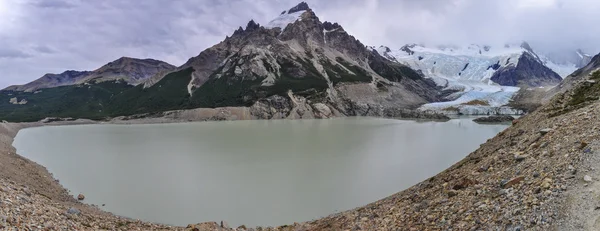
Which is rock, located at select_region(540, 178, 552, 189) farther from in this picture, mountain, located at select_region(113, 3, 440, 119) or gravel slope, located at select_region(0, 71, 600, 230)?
mountain, located at select_region(113, 3, 440, 119)

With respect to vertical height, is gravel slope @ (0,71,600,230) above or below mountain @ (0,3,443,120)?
below

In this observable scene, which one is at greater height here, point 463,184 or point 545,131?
point 545,131

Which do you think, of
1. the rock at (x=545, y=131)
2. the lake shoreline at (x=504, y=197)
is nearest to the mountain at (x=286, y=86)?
the lake shoreline at (x=504, y=197)

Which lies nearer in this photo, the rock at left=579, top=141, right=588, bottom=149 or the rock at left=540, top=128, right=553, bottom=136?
the rock at left=579, top=141, right=588, bottom=149

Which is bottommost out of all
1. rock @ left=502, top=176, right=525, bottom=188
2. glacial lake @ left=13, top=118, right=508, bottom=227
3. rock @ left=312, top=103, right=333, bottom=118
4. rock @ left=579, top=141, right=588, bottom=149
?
glacial lake @ left=13, top=118, right=508, bottom=227

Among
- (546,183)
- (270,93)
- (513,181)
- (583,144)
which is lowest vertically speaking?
(513,181)

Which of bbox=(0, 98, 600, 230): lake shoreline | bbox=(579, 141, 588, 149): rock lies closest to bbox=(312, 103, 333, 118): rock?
bbox=(0, 98, 600, 230): lake shoreline

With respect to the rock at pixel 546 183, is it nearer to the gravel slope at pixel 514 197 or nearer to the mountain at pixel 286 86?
the gravel slope at pixel 514 197

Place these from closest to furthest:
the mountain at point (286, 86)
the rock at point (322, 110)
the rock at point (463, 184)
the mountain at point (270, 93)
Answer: the rock at point (463, 184) < the rock at point (322, 110) < the mountain at point (270, 93) < the mountain at point (286, 86)

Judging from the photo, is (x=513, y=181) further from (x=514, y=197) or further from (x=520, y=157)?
(x=520, y=157)

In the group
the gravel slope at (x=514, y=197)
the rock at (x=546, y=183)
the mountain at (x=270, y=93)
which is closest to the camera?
the gravel slope at (x=514, y=197)

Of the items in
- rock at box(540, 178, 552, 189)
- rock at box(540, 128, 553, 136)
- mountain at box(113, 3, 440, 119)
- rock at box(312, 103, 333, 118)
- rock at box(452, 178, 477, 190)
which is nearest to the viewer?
A: rock at box(540, 178, 552, 189)

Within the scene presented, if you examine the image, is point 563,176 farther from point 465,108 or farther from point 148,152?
point 465,108

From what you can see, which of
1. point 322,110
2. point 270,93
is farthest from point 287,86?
point 322,110
